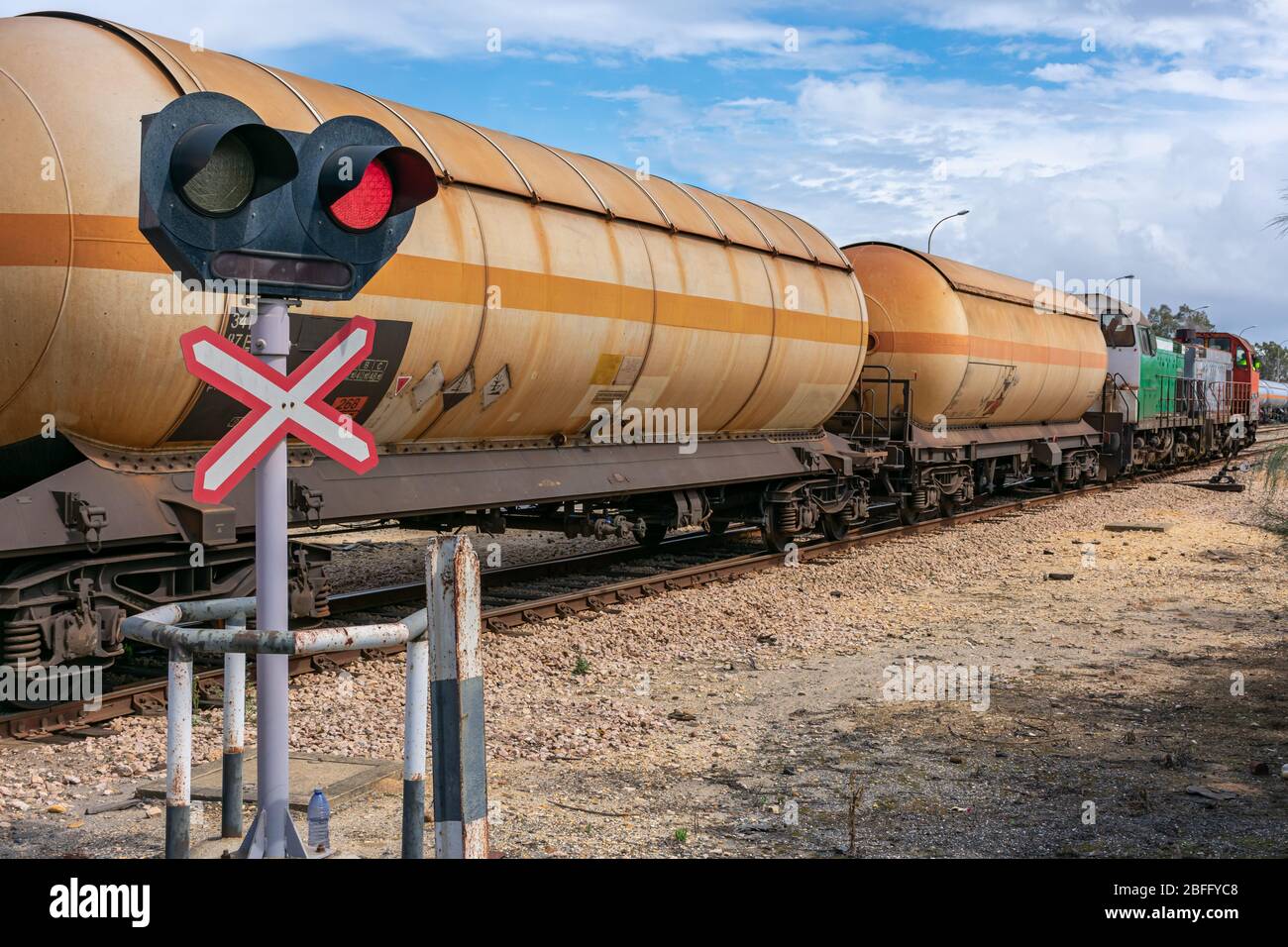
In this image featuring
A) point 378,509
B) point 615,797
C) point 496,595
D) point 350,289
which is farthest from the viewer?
point 496,595

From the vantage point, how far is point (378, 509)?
26.8 ft

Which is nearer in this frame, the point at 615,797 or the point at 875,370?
the point at 615,797

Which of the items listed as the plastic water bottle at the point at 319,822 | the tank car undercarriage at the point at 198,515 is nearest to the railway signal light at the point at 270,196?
the plastic water bottle at the point at 319,822

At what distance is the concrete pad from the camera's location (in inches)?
214

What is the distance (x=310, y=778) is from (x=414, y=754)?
8.35ft

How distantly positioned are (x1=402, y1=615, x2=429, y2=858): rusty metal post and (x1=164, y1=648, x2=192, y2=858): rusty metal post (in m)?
0.68

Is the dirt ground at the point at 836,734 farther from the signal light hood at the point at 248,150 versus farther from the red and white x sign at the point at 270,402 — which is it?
the signal light hood at the point at 248,150

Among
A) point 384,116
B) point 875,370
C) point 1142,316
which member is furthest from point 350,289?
point 1142,316

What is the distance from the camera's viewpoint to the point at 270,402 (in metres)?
3.43

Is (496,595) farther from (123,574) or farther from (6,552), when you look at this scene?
(6,552)

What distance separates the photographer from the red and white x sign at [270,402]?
333cm

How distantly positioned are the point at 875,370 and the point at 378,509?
10.2 m

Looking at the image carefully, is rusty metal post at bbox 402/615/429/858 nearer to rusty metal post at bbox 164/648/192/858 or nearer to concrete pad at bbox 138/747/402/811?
rusty metal post at bbox 164/648/192/858

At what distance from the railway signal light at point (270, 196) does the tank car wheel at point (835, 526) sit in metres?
12.1
